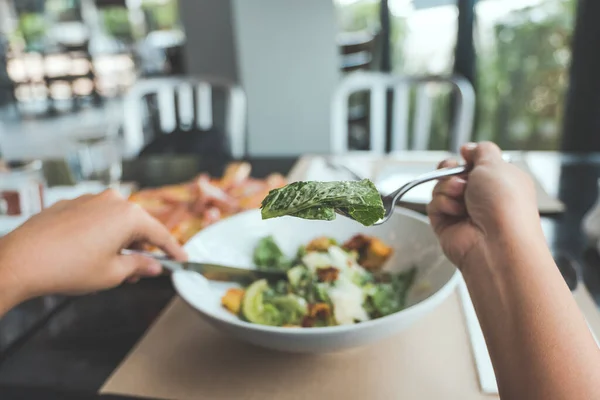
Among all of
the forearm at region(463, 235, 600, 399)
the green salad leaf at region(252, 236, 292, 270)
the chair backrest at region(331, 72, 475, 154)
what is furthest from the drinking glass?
the chair backrest at region(331, 72, 475, 154)

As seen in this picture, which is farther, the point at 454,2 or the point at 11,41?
the point at 11,41

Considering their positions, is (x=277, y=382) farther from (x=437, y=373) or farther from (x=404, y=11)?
(x=404, y=11)

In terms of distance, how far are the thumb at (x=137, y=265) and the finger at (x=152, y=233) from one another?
25mm

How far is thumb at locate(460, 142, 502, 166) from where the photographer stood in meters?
0.60

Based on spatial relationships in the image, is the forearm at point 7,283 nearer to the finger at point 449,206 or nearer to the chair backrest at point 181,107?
the finger at point 449,206

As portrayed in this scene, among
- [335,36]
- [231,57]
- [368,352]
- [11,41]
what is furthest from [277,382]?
[11,41]

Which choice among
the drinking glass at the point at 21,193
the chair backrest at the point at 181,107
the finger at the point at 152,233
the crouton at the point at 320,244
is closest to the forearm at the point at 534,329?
the crouton at the point at 320,244

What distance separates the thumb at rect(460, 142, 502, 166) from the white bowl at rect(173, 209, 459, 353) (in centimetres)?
12

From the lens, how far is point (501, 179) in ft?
1.79

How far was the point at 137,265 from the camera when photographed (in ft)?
2.23

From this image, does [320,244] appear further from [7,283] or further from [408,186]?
[7,283]

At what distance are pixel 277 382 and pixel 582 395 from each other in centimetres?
31

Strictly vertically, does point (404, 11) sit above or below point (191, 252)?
above

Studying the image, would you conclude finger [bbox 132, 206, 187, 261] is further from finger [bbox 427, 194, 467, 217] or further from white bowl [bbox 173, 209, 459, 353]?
finger [bbox 427, 194, 467, 217]
